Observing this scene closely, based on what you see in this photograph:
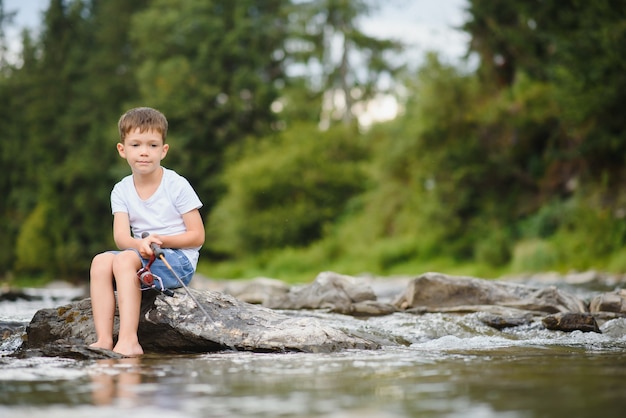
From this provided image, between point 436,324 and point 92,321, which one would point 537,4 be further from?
point 92,321

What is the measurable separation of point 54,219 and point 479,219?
24799mm

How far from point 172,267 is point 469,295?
3.66 meters

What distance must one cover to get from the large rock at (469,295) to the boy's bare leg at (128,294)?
343cm

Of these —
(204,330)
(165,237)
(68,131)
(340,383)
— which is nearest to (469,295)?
(204,330)

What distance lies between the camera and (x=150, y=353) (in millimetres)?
4812

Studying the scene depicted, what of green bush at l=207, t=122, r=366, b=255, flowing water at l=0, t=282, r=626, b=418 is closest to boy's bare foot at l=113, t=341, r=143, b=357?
flowing water at l=0, t=282, r=626, b=418

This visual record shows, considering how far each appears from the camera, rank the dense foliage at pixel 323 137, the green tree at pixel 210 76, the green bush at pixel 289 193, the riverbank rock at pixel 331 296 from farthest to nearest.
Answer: the green tree at pixel 210 76
the green bush at pixel 289 193
the dense foliage at pixel 323 137
the riverbank rock at pixel 331 296

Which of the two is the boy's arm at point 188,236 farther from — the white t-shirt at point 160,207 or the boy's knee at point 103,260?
the boy's knee at point 103,260

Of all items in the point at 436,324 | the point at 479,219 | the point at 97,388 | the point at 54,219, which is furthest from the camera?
the point at 54,219

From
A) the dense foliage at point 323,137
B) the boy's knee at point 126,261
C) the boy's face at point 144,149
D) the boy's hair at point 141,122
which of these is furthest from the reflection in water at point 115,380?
the dense foliage at point 323,137

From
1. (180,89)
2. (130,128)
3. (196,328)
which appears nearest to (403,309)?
(196,328)

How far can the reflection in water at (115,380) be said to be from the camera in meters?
3.06

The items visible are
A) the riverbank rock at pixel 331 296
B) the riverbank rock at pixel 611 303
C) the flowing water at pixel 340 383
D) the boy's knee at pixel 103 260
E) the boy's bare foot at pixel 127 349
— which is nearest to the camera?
the flowing water at pixel 340 383

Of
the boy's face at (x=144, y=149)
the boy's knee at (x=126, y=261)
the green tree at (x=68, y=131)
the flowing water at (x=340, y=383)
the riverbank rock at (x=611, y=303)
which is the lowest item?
the flowing water at (x=340, y=383)
